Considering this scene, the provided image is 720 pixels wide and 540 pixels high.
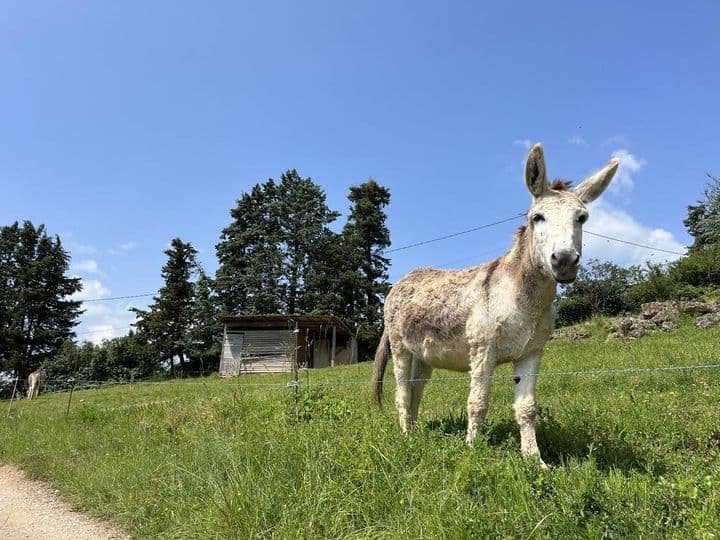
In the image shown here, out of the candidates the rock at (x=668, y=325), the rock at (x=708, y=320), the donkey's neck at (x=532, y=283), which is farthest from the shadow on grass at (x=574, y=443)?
the rock at (x=668, y=325)

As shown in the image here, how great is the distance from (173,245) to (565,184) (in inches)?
1812

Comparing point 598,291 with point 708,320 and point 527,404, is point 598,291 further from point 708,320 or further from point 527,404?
point 527,404

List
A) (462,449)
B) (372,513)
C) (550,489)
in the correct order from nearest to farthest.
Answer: (550,489)
(372,513)
(462,449)

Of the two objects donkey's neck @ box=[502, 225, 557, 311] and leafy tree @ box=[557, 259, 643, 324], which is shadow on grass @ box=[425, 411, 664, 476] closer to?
donkey's neck @ box=[502, 225, 557, 311]

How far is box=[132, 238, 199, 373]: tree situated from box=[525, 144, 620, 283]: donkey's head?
141ft

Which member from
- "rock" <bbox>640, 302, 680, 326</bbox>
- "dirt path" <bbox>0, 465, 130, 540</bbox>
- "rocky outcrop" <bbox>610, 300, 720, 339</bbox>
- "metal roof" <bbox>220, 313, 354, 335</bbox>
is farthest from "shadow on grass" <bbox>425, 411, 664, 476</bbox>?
"metal roof" <bbox>220, 313, 354, 335</bbox>

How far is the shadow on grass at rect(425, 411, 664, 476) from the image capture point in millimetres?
4062

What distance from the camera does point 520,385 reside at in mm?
4219

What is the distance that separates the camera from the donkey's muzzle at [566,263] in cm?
344

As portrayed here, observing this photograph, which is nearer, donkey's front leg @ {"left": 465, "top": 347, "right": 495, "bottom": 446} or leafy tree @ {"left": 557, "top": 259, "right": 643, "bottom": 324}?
donkey's front leg @ {"left": 465, "top": 347, "right": 495, "bottom": 446}

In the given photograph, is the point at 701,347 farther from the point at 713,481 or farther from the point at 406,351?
the point at 713,481

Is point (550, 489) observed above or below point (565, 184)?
below

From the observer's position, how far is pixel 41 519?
4926 mm

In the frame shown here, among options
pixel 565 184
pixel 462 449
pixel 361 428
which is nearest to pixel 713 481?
pixel 462 449
